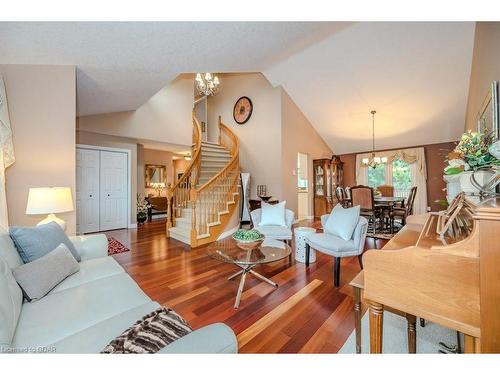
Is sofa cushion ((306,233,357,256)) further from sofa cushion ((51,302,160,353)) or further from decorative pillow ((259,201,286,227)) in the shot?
sofa cushion ((51,302,160,353))

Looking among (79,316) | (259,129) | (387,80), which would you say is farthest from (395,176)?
(79,316)

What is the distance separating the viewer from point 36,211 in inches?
81.8

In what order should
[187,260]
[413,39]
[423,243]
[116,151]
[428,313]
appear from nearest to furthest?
[428,313]
[423,243]
[187,260]
[413,39]
[116,151]

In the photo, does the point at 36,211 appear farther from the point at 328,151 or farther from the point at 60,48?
the point at 328,151

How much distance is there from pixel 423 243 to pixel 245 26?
2237 mm

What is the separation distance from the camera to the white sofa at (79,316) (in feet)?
2.63

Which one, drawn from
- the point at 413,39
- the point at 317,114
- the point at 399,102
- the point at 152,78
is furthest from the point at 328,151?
the point at 152,78

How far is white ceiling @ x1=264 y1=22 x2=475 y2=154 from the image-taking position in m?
3.48

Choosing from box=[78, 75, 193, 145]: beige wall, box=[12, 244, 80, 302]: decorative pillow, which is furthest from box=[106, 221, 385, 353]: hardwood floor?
box=[78, 75, 193, 145]: beige wall

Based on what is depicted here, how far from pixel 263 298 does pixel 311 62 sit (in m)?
4.50

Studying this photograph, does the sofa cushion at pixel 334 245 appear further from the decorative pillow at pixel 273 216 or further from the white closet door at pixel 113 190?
the white closet door at pixel 113 190

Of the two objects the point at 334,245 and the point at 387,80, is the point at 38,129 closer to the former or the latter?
the point at 334,245

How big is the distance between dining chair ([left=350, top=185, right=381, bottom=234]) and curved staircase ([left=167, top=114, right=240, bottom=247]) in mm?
2559

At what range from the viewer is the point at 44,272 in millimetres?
1408
